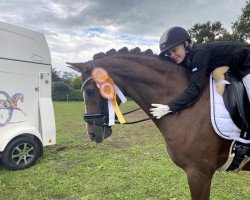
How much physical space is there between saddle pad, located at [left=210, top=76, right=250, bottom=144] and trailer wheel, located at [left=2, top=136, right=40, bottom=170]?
18.7ft

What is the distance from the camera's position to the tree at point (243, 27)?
81.4ft

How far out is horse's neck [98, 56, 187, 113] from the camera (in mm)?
3309

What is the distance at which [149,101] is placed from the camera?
A: 3400 mm

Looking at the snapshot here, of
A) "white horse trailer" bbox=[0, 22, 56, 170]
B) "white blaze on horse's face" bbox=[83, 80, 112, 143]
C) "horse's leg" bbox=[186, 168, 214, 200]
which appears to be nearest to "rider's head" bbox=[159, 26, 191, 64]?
"white blaze on horse's face" bbox=[83, 80, 112, 143]

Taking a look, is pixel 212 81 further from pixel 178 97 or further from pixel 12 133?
pixel 12 133

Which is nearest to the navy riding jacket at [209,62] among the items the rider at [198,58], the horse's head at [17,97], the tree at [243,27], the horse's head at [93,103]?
the rider at [198,58]

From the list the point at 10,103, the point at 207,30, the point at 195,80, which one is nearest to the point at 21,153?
the point at 10,103

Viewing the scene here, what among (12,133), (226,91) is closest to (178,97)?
(226,91)

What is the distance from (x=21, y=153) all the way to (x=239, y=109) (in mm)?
5975

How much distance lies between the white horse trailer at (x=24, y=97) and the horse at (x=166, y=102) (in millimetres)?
4350

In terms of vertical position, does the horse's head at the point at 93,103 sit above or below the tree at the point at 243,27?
below

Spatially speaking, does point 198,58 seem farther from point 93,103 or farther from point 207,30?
point 207,30

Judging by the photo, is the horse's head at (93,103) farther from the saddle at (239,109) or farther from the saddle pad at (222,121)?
the saddle at (239,109)

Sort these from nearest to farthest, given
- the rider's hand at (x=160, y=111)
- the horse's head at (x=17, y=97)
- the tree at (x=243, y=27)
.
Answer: the rider's hand at (x=160, y=111) → the horse's head at (x=17, y=97) → the tree at (x=243, y=27)
